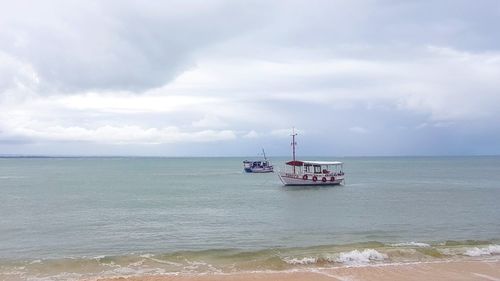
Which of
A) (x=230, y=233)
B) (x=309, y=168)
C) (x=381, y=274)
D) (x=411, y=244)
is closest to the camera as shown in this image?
(x=381, y=274)

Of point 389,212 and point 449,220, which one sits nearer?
point 449,220

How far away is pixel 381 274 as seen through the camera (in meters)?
21.9

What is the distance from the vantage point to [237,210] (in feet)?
158

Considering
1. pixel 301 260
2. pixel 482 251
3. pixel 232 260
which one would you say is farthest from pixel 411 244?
pixel 232 260

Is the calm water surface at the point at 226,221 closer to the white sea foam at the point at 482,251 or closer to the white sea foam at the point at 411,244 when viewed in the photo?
the white sea foam at the point at 411,244

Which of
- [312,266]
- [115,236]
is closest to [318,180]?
[115,236]

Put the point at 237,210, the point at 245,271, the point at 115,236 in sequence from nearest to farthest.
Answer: the point at 245,271 < the point at 115,236 < the point at 237,210

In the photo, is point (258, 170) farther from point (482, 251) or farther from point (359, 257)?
point (359, 257)

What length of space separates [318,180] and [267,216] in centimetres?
3370

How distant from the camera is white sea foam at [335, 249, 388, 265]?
25.1 m

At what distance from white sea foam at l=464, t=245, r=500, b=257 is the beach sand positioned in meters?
2.72

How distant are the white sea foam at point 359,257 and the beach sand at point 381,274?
148 centimetres

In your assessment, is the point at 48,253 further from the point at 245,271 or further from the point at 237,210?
the point at 237,210

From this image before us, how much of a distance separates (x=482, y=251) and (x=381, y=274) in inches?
342
